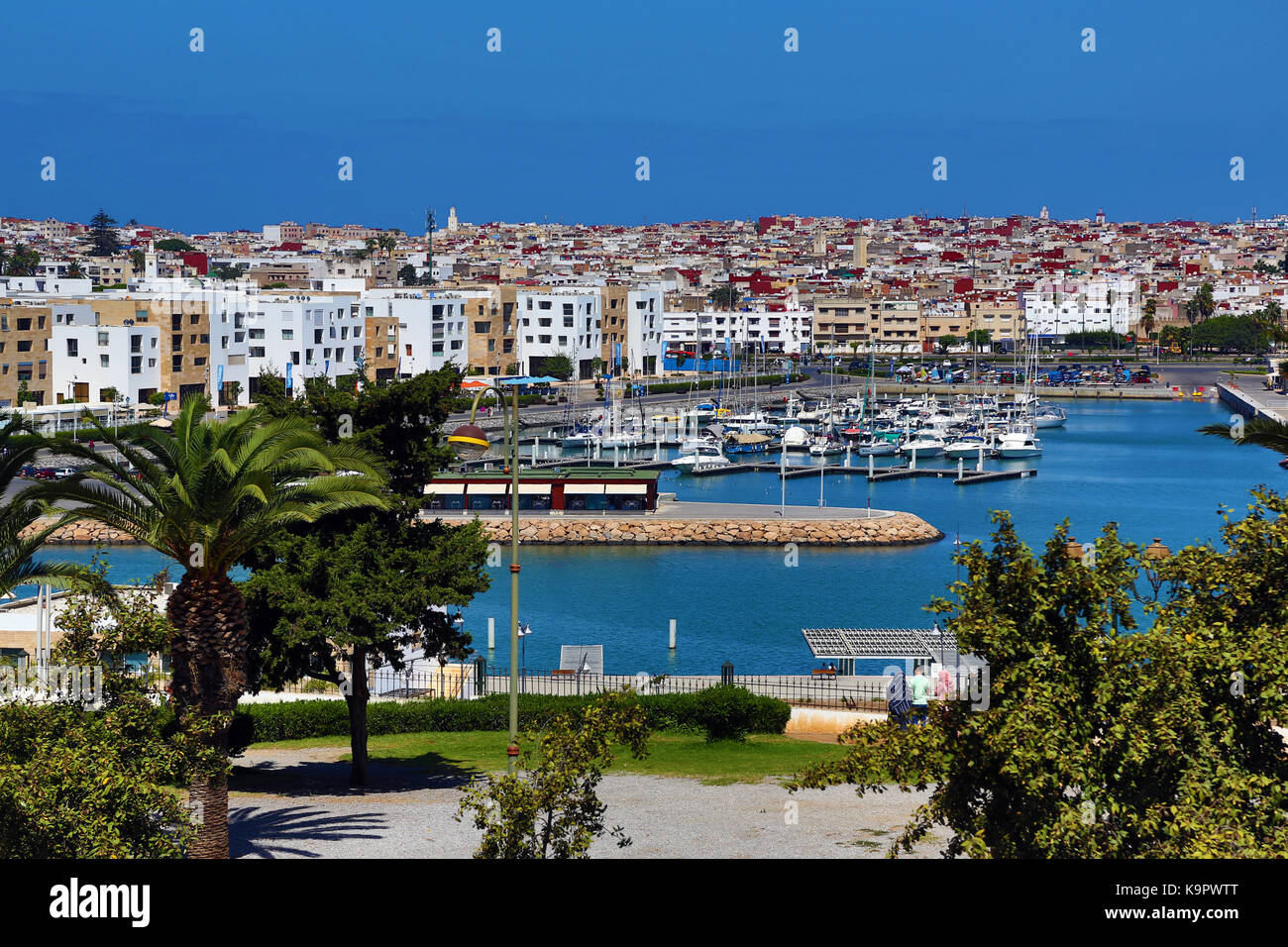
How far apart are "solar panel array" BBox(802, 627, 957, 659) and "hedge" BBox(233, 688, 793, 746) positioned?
5407 millimetres

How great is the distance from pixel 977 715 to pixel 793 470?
2066 inches

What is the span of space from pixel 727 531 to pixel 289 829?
3217 centimetres

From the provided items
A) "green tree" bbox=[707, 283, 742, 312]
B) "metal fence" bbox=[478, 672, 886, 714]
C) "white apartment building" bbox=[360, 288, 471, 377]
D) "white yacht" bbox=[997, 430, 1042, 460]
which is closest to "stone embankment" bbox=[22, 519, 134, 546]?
"metal fence" bbox=[478, 672, 886, 714]

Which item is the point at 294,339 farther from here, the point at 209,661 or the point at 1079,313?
the point at 1079,313

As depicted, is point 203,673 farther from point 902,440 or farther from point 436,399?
point 902,440

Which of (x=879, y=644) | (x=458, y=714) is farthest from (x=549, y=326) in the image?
(x=458, y=714)

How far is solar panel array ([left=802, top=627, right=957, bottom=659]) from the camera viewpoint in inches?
985

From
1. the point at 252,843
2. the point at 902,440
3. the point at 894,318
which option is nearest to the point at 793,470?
the point at 902,440

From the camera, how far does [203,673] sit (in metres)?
12.7

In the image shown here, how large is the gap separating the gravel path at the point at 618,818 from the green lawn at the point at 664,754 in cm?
53

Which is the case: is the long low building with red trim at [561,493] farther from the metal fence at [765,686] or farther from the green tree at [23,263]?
the green tree at [23,263]

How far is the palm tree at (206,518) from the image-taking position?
12.3m

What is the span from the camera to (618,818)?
1502cm

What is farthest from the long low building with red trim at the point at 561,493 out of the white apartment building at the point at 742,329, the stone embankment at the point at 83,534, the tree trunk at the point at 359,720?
the white apartment building at the point at 742,329
